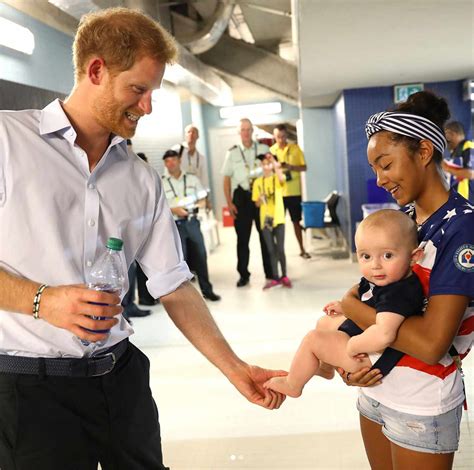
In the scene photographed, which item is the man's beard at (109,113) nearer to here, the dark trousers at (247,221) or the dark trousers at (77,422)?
the dark trousers at (77,422)

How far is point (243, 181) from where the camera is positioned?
6.07 m

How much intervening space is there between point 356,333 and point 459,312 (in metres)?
0.29

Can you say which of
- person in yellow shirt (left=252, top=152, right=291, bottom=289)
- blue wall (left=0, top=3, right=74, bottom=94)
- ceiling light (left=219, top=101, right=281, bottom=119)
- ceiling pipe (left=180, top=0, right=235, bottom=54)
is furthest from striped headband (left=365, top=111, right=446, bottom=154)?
ceiling light (left=219, top=101, right=281, bottom=119)

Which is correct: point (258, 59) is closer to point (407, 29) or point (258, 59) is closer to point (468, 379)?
point (407, 29)

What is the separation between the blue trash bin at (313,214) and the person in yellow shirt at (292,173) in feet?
1.62

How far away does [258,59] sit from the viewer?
9.70m

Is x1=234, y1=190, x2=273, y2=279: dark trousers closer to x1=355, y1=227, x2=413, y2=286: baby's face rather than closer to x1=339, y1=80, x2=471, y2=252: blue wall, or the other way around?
x1=339, y1=80, x2=471, y2=252: blue wall

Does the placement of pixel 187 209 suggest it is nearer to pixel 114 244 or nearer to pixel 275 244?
pixel 275 244

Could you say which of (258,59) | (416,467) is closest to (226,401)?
(416,467)

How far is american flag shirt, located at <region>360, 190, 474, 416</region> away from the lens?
1.29 meters

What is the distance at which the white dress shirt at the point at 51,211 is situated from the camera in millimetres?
1307

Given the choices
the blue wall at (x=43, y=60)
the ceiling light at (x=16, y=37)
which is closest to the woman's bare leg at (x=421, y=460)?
the blue wall at (x=43, y=60)

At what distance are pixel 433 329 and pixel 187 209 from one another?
4479 millimetres

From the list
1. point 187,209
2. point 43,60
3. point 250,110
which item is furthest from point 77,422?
point 250,110
